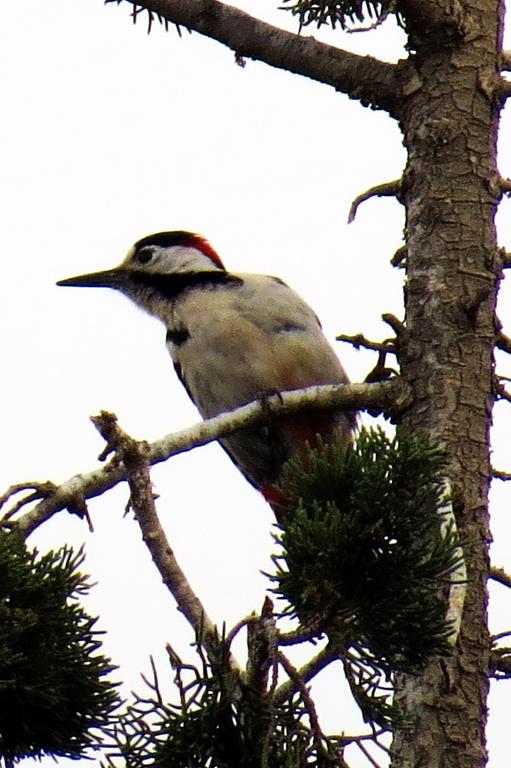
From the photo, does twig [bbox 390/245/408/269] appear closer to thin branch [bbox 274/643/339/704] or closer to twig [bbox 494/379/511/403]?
twig [bbox 494/379/511/403]

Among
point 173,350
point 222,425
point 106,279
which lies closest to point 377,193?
point 222,425

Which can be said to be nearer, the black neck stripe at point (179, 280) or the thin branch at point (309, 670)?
the thin branch at point (309, 670)

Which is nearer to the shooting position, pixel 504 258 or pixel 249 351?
pixel 504 258

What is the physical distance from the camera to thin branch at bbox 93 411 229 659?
91.4 inches

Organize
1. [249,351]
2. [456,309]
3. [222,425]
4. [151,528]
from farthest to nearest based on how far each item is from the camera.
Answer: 1. [249,351]
2. [456,309]
3. [222,425]
4. [151,528]

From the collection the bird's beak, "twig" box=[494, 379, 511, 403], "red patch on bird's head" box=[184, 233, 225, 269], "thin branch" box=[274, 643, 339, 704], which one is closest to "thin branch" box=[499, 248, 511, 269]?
"twig" box=[494, 379, 511, 403]

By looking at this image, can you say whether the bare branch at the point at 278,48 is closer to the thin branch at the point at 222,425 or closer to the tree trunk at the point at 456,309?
the tree trunk at the point at 456,309

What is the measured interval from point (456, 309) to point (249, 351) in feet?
3.99

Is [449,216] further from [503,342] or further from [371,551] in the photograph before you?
[371,551]

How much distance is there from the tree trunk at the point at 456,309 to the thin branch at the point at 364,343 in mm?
72

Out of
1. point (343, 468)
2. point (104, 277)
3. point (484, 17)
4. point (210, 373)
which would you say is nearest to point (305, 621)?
point (343, 468)

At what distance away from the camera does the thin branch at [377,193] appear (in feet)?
12.1

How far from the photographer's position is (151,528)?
8.04 feet

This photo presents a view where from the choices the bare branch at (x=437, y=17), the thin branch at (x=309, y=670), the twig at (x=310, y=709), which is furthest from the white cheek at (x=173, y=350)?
the twig at (x=310, y=709)
